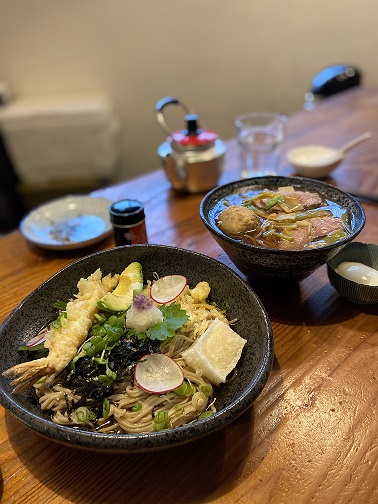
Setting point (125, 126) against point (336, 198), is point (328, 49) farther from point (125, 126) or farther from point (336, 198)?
point (336, 198)

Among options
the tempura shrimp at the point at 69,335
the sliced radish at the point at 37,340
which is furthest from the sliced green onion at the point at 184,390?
the sliced radish at the point at 37,340

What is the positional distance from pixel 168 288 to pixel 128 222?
380 millimetres

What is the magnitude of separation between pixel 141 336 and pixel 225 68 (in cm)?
359

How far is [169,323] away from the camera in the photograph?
1058mm

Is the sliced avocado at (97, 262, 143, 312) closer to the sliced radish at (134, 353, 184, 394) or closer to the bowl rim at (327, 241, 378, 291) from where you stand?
the sliced radish at (134, 353, 184, 394)

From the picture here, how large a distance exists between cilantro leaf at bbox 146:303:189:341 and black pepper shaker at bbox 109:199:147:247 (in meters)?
0.48

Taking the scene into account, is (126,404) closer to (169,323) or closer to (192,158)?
(169,323)

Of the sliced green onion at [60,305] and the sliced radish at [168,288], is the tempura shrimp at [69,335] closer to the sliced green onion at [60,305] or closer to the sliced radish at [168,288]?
the sliced green onion at [60,305]

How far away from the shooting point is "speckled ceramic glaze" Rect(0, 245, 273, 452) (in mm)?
789

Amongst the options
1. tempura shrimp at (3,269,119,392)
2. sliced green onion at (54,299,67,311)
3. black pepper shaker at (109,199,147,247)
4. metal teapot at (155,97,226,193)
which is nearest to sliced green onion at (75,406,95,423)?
tempura shrimp at (3,269,119,392)

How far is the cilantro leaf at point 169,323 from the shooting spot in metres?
1.03

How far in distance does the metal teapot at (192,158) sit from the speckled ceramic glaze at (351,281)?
0.85m

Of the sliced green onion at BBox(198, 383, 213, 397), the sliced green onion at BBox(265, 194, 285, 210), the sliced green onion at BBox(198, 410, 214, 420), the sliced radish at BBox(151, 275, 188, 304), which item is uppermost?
the sliced green onion at BBox(265, 194, 285, 210)

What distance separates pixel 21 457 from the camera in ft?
3.08
